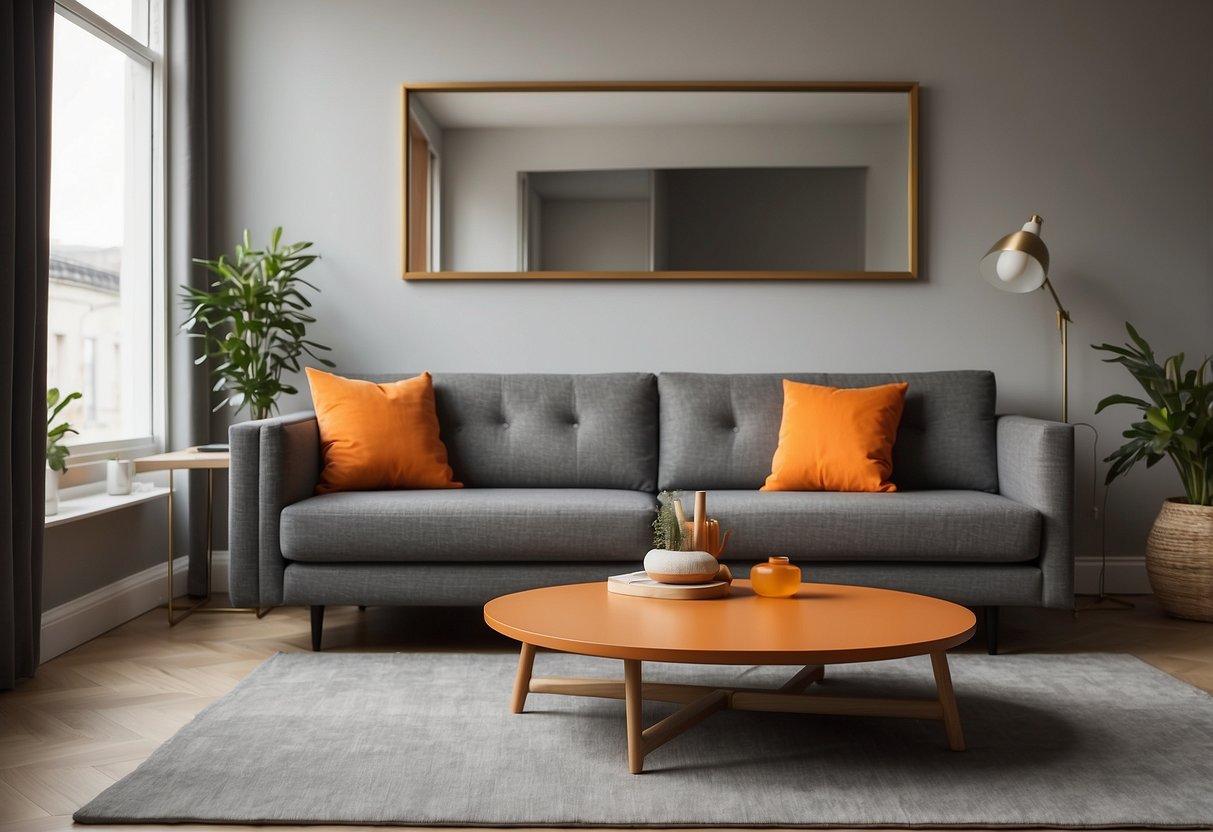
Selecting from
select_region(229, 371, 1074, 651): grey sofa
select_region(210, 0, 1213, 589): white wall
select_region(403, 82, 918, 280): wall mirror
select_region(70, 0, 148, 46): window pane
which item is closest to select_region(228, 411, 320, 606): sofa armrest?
select_region(229, 371, 1074, 651): grey sofa

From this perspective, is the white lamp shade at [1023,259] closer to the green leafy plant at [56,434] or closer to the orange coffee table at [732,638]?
the orange coffee table at [732,638]

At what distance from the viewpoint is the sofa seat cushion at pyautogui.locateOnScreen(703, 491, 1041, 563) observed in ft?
10.0

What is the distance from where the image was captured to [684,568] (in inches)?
95.0

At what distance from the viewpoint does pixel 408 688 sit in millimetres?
2713

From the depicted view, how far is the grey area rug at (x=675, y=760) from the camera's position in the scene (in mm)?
1890

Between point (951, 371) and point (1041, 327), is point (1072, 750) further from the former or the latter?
point (1041, 327)

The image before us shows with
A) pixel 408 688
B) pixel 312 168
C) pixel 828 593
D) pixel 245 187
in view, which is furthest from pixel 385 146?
pixel 828 593

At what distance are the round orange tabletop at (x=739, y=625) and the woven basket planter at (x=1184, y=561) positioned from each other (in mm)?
1677

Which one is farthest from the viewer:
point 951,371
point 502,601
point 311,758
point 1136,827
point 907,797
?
point 951,371

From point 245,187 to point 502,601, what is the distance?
8.20 ft

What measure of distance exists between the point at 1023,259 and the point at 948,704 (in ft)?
6.60

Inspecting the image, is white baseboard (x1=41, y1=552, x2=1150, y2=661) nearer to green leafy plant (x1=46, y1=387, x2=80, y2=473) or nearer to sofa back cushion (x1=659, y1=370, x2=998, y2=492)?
green leafy plant (x1=46, y1=387, x2=80, y2=473)

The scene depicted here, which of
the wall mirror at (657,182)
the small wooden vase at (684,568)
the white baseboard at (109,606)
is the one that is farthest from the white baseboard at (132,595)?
the small wooden vase at (684,568)

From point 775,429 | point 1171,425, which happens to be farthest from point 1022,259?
point 775,429
